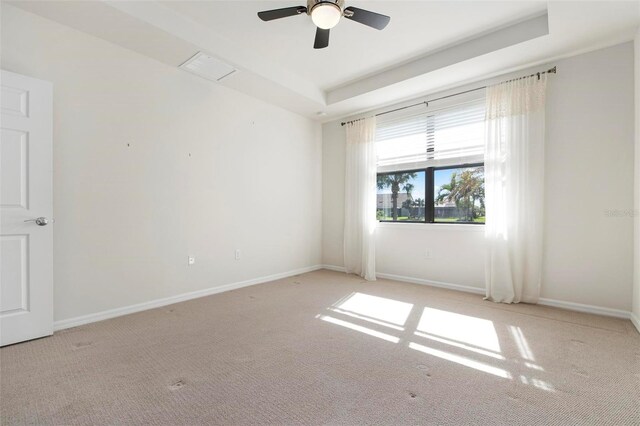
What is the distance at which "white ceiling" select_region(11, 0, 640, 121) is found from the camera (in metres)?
2.57

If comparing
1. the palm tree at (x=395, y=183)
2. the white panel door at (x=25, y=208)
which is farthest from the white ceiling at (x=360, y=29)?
the palm tree at (x=395, y=183)

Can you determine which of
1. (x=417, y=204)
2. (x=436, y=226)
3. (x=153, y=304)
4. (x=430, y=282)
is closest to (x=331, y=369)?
(x=153, y=304)

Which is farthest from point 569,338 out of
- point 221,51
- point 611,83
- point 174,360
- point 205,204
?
point 221,51

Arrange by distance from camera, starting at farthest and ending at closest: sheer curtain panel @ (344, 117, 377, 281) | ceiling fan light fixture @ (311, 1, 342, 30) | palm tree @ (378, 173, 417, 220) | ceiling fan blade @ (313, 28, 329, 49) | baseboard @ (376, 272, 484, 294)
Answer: sheer curtain panel @ (344, 117, 377, 281)
palm tree @ (378, 173, 417, 220)
baseboard @ (376, 272, 484, 294)
ceiling fan blade @ (313, 28, 329, 49)
ceiling fan light fixture @ (311, 1, 342, 30)

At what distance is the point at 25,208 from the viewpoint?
234cm

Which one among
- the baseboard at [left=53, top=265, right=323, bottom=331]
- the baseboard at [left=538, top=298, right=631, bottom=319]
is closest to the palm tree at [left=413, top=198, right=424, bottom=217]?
the baseboard at [left=538, top=298, right=631, bottom=319]

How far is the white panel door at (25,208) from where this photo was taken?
7.37 ft

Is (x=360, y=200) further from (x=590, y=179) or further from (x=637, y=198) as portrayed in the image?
(x=637, y=198)

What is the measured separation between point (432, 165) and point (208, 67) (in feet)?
10.5

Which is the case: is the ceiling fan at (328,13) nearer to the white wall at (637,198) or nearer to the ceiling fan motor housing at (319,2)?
the ceiling fan motor housing at (319,2)

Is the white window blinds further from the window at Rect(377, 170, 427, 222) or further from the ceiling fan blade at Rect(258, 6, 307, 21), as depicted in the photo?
the ceiling fan blade at Rect(258, 6, 307, 21)

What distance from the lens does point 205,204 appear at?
3.71 m

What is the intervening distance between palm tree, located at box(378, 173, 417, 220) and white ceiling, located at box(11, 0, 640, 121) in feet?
3.98

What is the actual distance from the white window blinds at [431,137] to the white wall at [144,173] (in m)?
1.78
